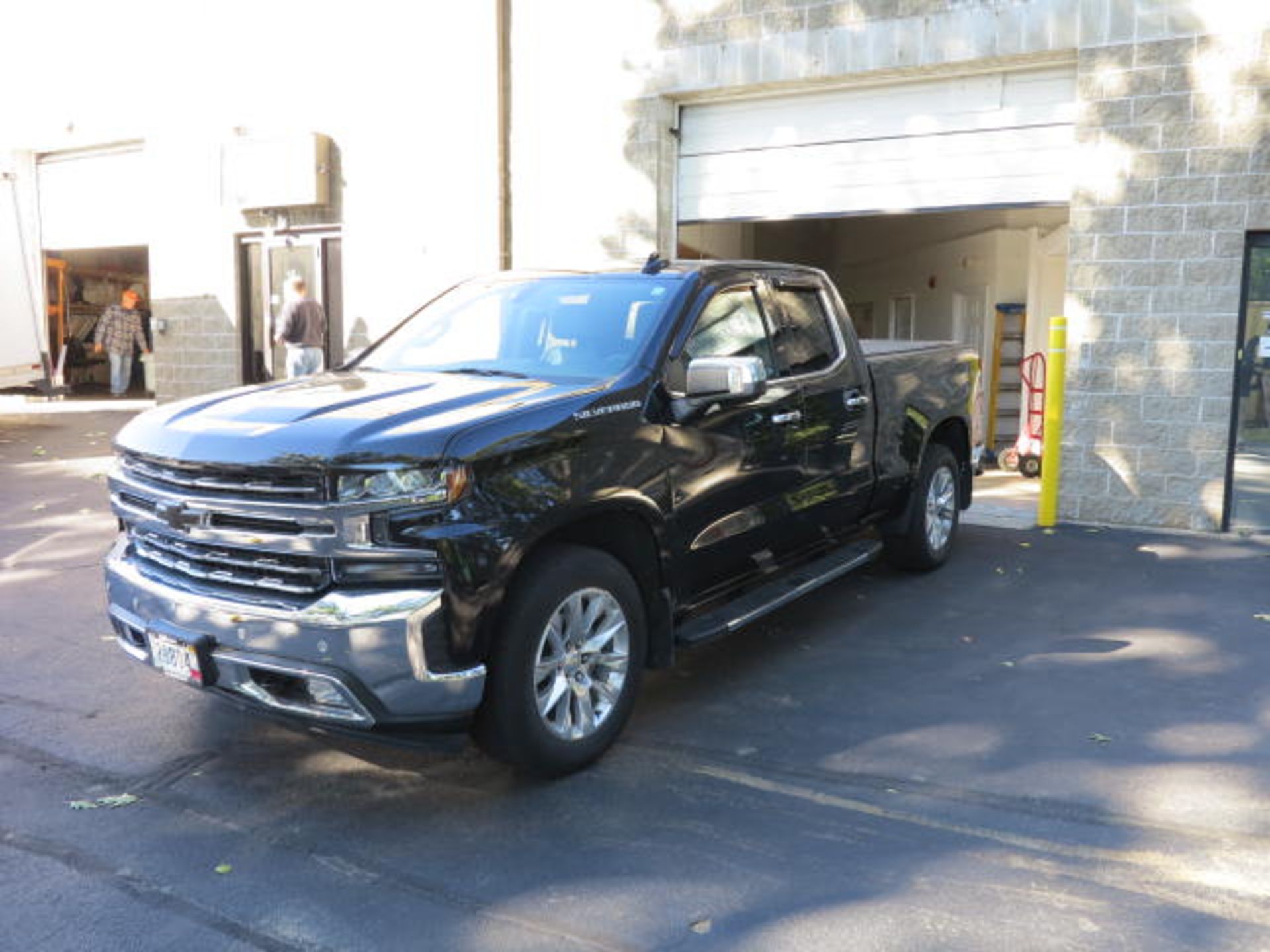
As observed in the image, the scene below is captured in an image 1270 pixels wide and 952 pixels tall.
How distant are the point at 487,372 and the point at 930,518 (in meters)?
3.58

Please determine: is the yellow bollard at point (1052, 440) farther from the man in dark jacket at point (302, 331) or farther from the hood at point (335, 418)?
the man in dark jacket at point (302, 331)

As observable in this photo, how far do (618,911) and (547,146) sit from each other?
937cm

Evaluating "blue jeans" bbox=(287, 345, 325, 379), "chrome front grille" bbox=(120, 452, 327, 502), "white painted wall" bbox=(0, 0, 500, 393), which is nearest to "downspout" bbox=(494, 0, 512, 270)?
"white painted wall" bbox=(0, 0, 500, 393)

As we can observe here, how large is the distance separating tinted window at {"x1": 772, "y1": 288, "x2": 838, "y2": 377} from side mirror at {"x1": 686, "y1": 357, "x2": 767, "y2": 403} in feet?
3.00

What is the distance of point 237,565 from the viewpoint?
12.3ft

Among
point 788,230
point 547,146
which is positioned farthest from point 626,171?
point 788,230

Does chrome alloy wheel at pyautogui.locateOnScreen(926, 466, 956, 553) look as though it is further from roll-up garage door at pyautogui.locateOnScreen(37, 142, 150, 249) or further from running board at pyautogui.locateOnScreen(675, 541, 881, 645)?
roll-up garage door at pyautogui.locateOnScreen(37, 142, 150, 249)

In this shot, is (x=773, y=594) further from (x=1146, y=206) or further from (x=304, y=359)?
(x=304, y=359)

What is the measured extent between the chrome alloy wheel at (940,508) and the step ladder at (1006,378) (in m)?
6.68

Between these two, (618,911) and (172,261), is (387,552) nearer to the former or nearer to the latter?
(618,911)

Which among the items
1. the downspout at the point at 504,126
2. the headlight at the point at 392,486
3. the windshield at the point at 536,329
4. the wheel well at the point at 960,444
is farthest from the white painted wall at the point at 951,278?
the headlight at the point at 392,486

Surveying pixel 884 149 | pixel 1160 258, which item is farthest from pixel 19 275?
pixel 1160 258

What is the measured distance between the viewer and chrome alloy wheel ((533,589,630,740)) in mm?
3896

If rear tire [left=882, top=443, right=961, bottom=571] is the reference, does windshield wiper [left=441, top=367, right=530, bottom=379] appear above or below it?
above
